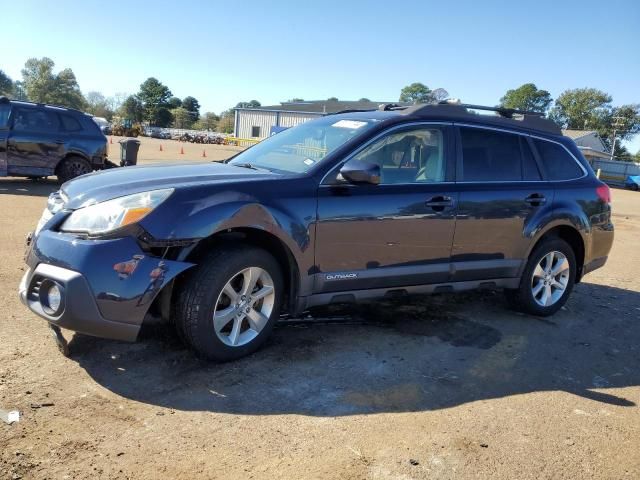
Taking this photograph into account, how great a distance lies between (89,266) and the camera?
10.5ft

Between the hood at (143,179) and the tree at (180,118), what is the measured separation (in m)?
103

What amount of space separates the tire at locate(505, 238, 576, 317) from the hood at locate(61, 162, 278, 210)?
9.28 feet

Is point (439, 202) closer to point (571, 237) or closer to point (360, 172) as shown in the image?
point (360, 172)

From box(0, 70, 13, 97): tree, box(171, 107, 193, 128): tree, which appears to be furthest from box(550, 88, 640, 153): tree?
box(0, 70, 13, 97): tree

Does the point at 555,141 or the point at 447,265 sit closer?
the point at 447,265

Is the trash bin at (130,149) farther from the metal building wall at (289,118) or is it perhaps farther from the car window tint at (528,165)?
Result: the metal building wall at (289,118)

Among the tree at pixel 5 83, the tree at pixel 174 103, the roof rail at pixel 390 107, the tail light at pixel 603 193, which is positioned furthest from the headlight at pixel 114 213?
the tree at pixel 5 83

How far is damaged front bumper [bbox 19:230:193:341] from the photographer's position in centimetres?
319

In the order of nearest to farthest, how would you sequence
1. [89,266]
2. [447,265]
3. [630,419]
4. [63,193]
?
[89,266] < [630,419] < [63,193] < [447,265]

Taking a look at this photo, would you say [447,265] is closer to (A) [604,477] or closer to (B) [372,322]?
(B) [372,322]

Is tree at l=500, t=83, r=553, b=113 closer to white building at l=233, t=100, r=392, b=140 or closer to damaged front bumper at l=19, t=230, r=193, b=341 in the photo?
white building at l=233, t=100, r=392, b=140

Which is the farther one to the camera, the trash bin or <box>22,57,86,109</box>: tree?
<box>22,57,86,109</box>: tree

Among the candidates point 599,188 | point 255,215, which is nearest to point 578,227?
point 599,188

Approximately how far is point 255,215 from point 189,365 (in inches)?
43.2
